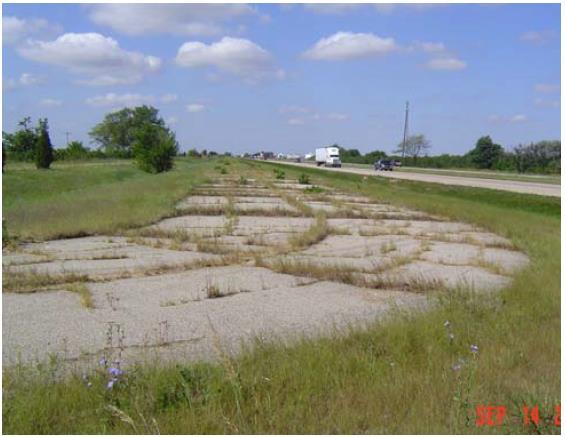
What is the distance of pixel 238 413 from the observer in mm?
4016

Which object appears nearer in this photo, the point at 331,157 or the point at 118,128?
the point at 331,157

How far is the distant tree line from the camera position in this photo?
77250mm

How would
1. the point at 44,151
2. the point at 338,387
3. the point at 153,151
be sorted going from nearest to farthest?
the point at 338,387 → the point at 153,151 → the point at 44,151

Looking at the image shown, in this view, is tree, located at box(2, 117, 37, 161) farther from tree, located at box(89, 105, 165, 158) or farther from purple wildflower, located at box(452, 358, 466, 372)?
purple wildflower, located at box(452, 358, 466, 372)

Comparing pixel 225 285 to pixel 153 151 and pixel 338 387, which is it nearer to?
pixel 338 387

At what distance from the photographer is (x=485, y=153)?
97375 millimetres

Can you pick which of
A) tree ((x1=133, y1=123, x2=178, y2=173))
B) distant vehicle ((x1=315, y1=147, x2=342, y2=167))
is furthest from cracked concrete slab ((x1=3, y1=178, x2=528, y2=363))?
distant vehicle ((x1=315, y1=147, x2=342, y2=167))

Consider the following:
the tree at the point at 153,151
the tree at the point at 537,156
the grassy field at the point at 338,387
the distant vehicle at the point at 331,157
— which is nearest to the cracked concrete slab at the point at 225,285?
the grassy field at the point at 338,387

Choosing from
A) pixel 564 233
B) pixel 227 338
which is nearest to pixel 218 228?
pixel 227 338

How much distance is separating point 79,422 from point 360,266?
20.9ft

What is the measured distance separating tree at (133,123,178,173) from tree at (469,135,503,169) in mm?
53113

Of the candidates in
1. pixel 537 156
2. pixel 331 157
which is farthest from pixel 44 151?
pixel 537 156

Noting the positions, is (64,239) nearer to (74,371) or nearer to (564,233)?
(74,371)

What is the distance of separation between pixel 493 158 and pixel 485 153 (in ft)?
6.38
